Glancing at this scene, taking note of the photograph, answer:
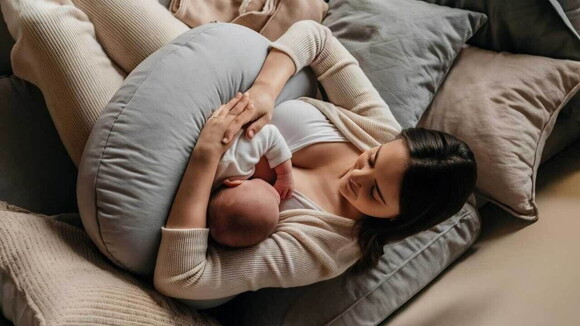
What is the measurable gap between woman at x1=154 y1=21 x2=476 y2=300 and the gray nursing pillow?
29 mm

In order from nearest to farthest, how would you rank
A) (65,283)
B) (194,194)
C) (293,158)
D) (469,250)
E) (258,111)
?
(65,283) → (194,194) → (258,111) → (293,158) → (469,250)

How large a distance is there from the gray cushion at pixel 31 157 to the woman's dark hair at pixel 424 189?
0.64 meters

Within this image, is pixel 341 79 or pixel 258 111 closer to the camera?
pixel 258 111

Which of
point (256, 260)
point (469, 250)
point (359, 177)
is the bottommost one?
point (469, 250)

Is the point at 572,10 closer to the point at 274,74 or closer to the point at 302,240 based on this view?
the point at 274,74

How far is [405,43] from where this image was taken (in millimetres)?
1313

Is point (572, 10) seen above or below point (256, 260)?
above

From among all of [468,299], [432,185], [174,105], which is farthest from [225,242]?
[468,299]

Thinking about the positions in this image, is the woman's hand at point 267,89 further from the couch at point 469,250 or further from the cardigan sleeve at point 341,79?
the couch at point 469,250

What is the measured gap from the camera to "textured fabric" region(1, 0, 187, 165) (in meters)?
0.99

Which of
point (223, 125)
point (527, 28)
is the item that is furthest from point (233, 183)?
point (527, 28)

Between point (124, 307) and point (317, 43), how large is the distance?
2.25 feet

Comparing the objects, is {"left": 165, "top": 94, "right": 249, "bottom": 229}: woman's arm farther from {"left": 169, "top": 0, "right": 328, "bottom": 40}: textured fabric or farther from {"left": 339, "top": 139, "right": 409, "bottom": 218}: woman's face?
{"left": 169, "top": 0, "right": 328, "bottom": 40}: textured fabric

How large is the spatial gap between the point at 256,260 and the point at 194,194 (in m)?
0.17
